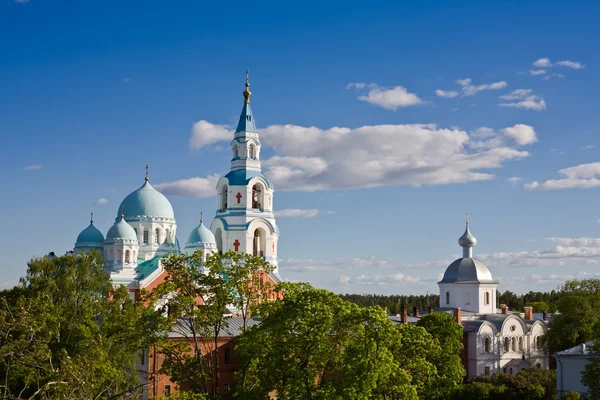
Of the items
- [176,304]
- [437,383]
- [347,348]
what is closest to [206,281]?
[176,304]

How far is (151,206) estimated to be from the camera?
59.0 metres

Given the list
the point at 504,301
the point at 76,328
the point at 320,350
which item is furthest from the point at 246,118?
the point at 504,301

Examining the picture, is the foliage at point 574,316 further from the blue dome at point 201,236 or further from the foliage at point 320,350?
the blue dome at point 201,236

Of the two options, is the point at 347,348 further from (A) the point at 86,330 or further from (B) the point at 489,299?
(B) the point at 489,299

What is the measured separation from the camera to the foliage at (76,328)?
2425 cm

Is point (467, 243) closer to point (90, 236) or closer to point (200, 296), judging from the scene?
point (90, 236)

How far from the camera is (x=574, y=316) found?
4641 cm

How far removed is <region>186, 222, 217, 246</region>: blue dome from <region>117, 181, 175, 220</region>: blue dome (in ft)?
16.5

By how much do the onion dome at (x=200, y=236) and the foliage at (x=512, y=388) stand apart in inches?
903

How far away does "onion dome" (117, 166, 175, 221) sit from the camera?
5859cm

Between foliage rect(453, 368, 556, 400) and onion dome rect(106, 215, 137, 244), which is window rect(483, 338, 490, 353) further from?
onion dome rect(106, 215, 137, 244)

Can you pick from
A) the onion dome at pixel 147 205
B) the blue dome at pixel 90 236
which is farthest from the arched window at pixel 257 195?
the blue dome at pixel 90 236

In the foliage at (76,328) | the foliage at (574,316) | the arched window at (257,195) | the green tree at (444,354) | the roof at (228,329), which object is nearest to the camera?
the foliage at (76,328)

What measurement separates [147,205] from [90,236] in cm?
512
